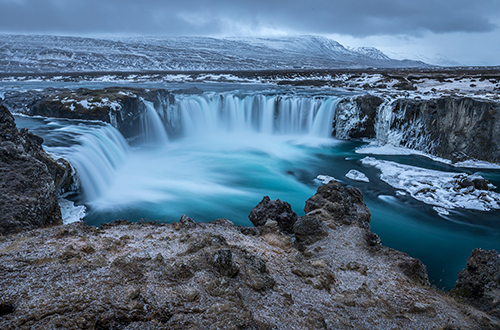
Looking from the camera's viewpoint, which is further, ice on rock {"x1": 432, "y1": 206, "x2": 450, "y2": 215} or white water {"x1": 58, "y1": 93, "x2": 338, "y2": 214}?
white water {"x1": 58, "y1": 93, "x2": 338, "y2": 214}

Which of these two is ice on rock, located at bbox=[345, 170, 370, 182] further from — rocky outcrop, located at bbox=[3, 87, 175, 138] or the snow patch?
rocky outcrop, located at bbox=[3, 87, 175, 138]

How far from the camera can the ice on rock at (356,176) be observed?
1501 cm

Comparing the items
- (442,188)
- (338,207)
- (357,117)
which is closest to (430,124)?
(357,117)

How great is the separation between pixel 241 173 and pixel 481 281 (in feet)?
38.2

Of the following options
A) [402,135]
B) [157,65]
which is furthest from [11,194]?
[157,65]

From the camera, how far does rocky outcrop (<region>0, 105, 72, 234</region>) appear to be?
628 cm

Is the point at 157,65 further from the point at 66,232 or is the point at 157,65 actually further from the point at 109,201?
the point at 66,232

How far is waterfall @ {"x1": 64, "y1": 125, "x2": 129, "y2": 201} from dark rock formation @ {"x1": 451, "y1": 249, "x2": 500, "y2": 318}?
38.1ft

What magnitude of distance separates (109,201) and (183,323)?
9.11m

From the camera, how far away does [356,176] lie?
599 inches

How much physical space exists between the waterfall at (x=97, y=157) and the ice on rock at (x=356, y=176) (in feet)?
37.4

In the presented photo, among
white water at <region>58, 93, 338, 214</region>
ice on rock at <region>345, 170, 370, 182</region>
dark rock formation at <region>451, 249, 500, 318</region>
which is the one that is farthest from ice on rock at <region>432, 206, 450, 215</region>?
dark rock formation at <region>451, 249, 500, 318</region>

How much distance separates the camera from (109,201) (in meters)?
11.5

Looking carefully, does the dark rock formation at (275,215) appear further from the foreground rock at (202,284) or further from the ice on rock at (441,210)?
the ice on rock at (441,210)
